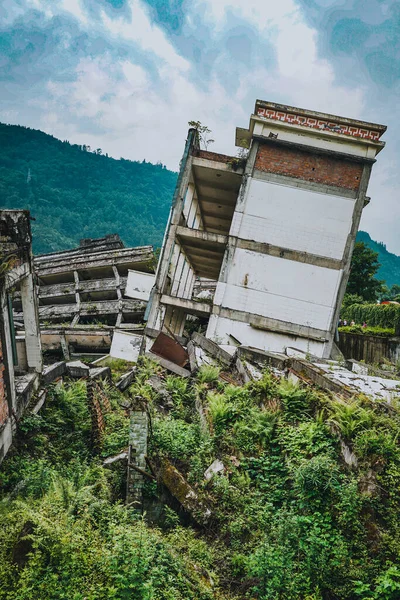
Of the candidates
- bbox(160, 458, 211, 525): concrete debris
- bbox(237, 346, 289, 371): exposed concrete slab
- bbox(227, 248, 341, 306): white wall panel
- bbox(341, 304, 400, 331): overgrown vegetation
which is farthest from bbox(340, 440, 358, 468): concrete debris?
bbox(341, 304, 400, 331): overgrown vegetation

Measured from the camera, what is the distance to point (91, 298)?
18.0 m

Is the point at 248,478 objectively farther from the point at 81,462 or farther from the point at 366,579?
the point at 81,462

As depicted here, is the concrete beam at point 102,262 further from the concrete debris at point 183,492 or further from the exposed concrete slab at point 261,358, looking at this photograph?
the concrete debris at point 183,492

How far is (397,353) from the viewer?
1762cm

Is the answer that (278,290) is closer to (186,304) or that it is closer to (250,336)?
(250,336)

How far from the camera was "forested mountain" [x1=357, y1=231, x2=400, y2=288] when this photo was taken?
4510 inches

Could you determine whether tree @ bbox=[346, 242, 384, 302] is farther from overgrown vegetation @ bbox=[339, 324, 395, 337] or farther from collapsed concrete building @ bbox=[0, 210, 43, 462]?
collapsed concrete building @ bbox=[0, 210, 43, 462]

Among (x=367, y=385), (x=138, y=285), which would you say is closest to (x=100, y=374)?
(x=367, y=385)

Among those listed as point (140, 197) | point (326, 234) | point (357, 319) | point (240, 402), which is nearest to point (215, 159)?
point (326, 234)

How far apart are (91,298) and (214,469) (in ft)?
42.6

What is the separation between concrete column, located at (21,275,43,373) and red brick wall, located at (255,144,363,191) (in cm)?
1133

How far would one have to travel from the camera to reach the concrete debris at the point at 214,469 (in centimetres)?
643

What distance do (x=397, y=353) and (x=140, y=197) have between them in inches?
3048

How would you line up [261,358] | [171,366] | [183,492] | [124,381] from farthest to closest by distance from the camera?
[171,366] < [124,381] < [261,358] < [183,492]
